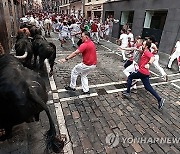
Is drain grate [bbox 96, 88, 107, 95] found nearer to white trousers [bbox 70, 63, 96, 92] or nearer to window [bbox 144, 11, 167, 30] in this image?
white trousers [bbox 70, 63, 96, 92]

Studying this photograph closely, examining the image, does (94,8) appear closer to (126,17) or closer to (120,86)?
(126,17)

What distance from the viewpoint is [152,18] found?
12.4m

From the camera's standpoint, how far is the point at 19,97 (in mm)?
2680

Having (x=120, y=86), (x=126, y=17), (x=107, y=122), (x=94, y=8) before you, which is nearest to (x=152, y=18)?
(x=126, y=17)

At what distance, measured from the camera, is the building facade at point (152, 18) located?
32.4 feet

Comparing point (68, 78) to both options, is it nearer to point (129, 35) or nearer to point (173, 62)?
point (129, 35)

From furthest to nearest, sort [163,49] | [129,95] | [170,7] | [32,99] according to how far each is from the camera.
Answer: [163,49] → [170,7] → [129,95] → [32,99]

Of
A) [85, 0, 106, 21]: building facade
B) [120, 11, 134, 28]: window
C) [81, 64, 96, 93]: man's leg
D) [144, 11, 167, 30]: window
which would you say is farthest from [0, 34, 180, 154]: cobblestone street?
[85, 0, 106, 21]: building facade

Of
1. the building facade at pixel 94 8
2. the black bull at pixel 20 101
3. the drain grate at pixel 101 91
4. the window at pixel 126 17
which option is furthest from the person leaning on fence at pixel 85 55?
the building facade at pixel 94 8

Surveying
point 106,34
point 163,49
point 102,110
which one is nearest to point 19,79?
point 102,110

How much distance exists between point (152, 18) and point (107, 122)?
35.2 feet

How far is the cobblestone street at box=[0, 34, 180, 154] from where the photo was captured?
3430mm

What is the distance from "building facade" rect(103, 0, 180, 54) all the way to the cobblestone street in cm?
475

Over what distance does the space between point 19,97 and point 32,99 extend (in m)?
0.23
